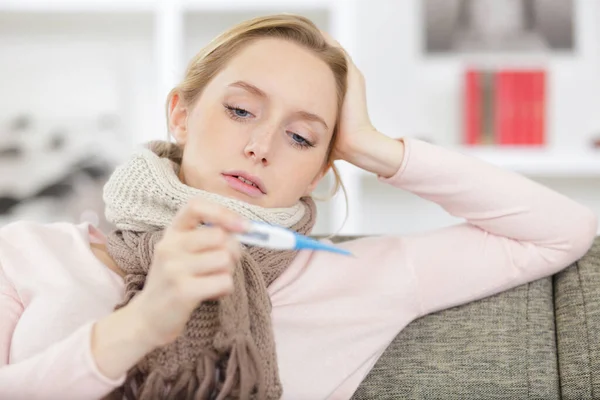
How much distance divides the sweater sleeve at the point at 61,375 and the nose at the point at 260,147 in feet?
1.47

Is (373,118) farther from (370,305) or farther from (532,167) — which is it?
(370,305)

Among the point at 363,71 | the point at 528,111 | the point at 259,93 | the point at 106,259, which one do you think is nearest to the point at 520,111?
the point at 528,111

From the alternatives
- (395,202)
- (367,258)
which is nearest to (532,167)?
(395,202)

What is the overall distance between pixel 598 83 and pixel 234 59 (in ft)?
7.07

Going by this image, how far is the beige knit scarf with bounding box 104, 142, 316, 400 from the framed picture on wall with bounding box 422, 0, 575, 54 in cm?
202

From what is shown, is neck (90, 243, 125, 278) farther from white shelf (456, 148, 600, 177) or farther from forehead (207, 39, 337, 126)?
white shelf (456, 148, 600, 177)

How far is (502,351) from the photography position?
1.37 m

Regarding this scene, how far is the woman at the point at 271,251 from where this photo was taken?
1.10 metres

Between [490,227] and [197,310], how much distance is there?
58cm

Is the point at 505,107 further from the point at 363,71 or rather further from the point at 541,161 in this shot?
the point at 363,71

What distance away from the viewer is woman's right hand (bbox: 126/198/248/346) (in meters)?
0.83

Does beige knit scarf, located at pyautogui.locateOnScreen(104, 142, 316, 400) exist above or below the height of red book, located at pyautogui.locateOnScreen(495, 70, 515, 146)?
below

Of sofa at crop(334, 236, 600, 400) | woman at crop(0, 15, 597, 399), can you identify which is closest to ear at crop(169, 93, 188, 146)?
woman at crop(0, 15, 597, 399)

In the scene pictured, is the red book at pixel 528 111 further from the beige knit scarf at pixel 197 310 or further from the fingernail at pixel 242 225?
the fingernail at pixel 242 225
